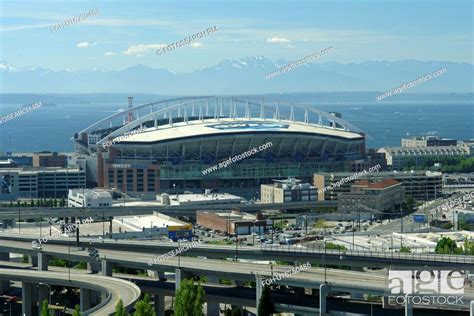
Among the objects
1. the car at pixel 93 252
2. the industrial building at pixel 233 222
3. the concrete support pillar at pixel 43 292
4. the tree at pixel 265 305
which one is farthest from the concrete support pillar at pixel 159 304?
the industrial building at pixel 233 222

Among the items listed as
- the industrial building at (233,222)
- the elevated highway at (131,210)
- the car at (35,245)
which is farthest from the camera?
the elevated highway at (131,210)

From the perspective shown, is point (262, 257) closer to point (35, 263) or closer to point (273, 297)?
point (273, 297)

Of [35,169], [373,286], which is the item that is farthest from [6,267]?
[35,169]

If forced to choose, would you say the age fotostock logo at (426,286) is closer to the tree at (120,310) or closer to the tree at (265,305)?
the tree at (265,305)

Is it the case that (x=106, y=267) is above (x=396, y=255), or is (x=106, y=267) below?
below

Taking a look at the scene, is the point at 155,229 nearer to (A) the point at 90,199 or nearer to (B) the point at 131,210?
(B) the point at 131,210

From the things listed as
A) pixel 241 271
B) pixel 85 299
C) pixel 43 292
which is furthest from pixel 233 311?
pixel 43 292
